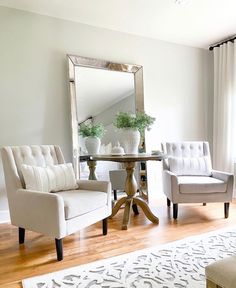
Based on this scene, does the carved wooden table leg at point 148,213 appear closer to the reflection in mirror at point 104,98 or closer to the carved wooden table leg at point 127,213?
the carved wooden table leg at point 127,213

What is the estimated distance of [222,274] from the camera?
3.33 feet

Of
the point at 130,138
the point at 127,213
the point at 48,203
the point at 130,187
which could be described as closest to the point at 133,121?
the point at 130,138

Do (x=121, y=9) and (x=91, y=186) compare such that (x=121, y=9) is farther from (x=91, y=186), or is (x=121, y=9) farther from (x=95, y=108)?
(x=91, y=186)

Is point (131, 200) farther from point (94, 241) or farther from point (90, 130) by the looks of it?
point (90, 130)

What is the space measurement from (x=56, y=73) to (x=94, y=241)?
6.78 ft

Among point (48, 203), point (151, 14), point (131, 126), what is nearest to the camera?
point (48, 203)

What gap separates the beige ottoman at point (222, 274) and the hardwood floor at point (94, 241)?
43.4 inches

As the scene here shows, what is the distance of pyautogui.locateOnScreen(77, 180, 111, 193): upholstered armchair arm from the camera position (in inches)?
97.2

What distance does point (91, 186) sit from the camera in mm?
2531

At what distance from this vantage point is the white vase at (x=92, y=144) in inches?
129

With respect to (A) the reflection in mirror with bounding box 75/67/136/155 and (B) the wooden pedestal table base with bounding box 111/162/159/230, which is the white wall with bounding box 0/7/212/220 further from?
(B) the wooden pedestal table base with bounding box 111/162/159/230

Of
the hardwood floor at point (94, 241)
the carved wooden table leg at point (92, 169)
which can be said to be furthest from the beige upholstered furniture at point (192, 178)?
the carved wooden table leg at point (92, 169)

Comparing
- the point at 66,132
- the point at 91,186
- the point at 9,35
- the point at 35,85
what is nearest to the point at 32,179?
the point at 91,186

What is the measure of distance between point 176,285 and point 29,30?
3.02 metres
